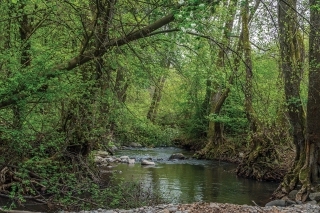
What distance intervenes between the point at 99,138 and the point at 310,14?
654 centimetres

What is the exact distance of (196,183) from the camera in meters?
13.5

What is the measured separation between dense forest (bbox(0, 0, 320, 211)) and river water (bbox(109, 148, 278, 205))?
1.46 metres

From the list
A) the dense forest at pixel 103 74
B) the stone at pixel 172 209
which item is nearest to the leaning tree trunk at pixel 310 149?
the dense forest at pixel 103 74

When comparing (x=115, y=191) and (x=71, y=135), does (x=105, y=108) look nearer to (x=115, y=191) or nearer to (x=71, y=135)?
(x=71, y=135)

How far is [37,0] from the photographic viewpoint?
316 inches

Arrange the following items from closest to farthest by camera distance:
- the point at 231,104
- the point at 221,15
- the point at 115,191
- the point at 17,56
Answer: the point at 17,56 < the point at 115,191 < the point at 221,15 < the point at 231,104

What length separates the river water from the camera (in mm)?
11344

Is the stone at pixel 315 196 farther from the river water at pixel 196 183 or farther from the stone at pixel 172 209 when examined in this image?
the stone at pixel 172 209

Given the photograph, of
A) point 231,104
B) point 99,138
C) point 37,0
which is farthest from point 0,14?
point 231,104

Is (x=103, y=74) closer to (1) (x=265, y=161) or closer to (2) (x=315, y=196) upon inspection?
(2) (x=315, y=196)

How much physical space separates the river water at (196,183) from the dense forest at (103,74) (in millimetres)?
1463

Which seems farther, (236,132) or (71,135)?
(236,132)

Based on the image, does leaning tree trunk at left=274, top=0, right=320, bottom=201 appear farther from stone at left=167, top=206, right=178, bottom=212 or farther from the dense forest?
stone at left=167, top=206, right=178, bottom=212

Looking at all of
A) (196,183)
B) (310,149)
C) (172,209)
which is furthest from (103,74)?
(196,183)
